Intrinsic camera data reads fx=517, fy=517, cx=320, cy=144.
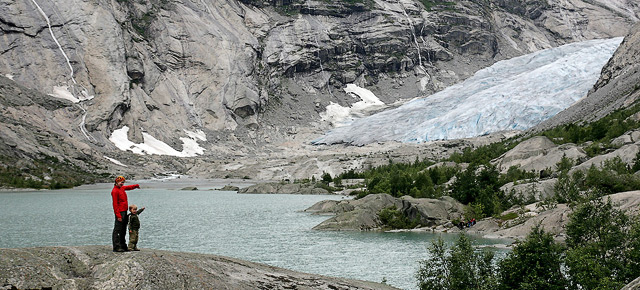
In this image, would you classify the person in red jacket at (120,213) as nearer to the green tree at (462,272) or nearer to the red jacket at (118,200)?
the red jacket at (118,200)

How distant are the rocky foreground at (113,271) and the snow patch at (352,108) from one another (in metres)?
118

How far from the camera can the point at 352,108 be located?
136750mm

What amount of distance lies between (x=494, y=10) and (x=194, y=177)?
13392cm

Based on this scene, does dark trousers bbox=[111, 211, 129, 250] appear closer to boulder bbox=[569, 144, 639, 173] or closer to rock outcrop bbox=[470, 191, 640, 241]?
rock outcrop bbox=[470, 191, 640, 241]

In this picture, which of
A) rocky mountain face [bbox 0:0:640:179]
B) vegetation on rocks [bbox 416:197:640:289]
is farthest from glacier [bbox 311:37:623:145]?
vegetation on rocks [bbox 416:197:640:289]

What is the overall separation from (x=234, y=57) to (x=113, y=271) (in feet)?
387

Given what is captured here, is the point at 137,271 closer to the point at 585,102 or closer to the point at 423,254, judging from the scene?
the point at 423,254

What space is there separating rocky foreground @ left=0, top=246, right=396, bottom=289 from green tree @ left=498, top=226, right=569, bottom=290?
6.44 metres

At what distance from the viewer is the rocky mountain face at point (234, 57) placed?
89000mm

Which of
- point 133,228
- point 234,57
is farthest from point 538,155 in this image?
point 234,57

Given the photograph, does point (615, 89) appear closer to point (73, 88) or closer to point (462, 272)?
point (462, 272)

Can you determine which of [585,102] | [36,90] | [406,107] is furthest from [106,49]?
[585,102]

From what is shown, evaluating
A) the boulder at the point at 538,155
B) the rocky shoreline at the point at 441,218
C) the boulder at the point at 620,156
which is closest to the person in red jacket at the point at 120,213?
the rocky shoreline at the point at 441,218

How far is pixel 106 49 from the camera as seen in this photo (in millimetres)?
98250
